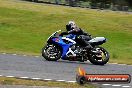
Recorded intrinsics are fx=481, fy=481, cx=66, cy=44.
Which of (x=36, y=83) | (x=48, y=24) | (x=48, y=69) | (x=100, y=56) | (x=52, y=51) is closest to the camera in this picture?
(x=36, y=83)

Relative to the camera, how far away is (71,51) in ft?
62.7

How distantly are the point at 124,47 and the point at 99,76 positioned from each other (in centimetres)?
2462

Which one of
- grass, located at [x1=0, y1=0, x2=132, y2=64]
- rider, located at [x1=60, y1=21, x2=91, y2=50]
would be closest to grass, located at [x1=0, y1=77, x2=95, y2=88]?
rider, located at [x1=60, y1=21, x2=91, y2=50]

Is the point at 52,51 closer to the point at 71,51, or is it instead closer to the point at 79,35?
the point at 71,51

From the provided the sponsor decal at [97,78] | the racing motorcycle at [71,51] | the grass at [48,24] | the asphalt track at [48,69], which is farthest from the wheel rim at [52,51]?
the grass at [48,24]

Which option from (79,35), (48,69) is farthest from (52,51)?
(48,69)

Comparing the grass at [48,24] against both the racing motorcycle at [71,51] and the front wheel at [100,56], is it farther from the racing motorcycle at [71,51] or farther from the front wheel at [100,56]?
the front wheel at [100,56]

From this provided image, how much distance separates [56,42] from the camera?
1889cm

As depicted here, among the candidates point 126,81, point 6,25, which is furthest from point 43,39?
point 126,81

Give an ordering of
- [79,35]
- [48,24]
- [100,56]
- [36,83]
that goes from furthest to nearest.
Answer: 1. [48,24]
2. [79,35]
3. [100,56]
4. [36,83]

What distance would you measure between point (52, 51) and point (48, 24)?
3099 centimetres

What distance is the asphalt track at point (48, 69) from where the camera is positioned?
1417 cm

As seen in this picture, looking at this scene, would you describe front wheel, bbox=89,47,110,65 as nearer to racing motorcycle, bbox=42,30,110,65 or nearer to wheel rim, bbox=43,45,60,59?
racing motorcycle, bbox=42,30,110,65

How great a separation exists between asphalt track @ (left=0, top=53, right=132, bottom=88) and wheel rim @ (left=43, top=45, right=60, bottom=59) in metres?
0.30
